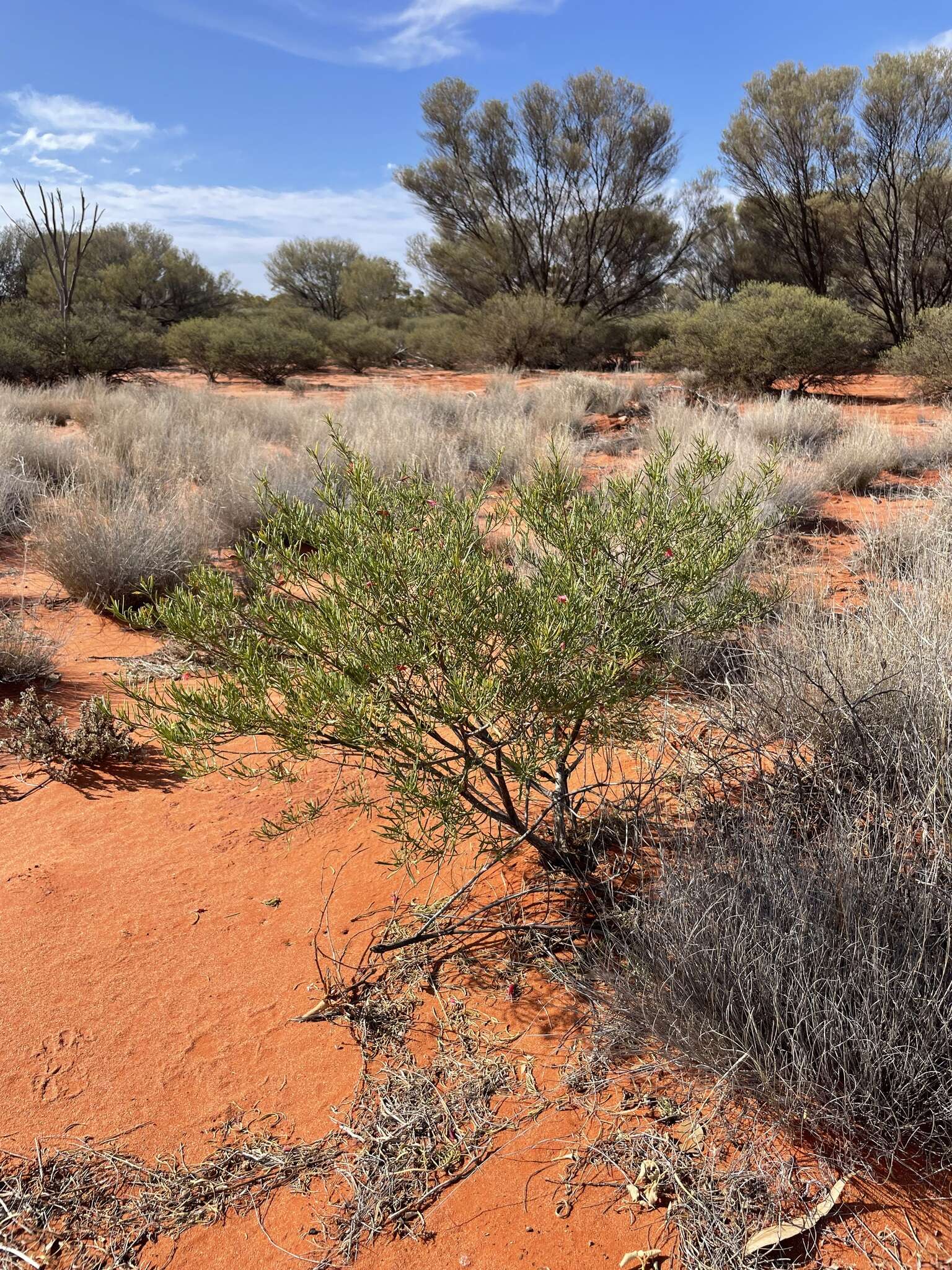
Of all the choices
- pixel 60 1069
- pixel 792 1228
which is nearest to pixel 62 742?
pixel 60 1069

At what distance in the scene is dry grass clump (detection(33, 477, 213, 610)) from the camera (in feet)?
18.4

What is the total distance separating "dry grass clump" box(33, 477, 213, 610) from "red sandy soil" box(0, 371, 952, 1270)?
2.35 meters

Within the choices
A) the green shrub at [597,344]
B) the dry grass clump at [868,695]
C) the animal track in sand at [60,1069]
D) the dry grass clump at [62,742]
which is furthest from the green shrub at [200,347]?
the animal track in sand at [60,1069]

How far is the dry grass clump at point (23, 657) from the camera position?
436 centimetres

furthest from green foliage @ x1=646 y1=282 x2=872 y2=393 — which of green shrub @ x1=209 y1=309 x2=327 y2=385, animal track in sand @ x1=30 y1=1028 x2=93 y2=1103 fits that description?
animal track in sand @ x1=30 y1=1028 x2=93 y2=1103

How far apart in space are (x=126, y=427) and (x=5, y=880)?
24.0 ft

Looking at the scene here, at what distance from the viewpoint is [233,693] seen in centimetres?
210

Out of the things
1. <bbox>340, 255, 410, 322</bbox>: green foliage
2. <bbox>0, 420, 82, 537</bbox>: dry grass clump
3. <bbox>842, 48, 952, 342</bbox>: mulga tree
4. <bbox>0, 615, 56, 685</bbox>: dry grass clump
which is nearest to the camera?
<bbox>0, 615, 56, 685</bbox>: dry grass clump

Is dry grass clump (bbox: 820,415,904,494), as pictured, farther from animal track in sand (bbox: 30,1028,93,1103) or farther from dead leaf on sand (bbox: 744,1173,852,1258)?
animal track in sand (bbox: 30,1028,93,1103)

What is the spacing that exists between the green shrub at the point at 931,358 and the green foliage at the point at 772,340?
90 cm

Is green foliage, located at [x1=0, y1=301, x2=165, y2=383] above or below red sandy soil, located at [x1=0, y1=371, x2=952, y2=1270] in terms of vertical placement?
above

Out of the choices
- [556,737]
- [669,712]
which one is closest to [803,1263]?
[556,737]

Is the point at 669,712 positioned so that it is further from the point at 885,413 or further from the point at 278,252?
the point at 278,252

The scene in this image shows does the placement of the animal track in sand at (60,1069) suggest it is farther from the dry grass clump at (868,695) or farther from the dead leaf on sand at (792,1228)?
the dry grass clump at (868,695)
